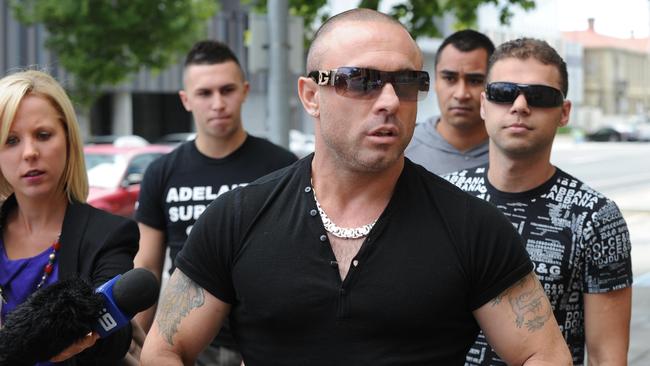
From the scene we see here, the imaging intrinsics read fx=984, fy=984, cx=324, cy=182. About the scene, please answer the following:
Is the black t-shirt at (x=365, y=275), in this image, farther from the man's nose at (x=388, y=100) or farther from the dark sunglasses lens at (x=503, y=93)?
the dark sunglasses lens at (x=503, y=93)

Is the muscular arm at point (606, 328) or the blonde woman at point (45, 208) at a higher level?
the blonde woman at point (45, 208)

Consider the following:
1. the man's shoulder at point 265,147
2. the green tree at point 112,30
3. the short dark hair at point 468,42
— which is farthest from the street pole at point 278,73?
the green tree at point 112,30

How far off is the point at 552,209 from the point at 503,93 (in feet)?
1.59

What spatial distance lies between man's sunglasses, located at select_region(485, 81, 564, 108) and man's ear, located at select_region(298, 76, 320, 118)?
1.16 metres

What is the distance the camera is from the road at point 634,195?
8477 mm

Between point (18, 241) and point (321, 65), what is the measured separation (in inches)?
49.2

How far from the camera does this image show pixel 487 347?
3.36 meters

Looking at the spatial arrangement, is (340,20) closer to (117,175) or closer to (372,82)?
(372,82)

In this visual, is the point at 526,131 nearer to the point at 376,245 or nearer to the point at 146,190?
the point at 376,245

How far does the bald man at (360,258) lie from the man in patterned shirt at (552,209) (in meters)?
0.92

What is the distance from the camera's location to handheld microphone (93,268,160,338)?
2201 millimetres

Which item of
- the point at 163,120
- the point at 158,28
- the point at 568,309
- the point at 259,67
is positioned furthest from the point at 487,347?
the point at 163,120

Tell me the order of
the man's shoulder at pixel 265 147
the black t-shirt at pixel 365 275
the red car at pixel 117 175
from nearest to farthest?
the black t-shirt at pixel 365 275
the man's shoulder at pixel 265 147
the red car at pixel 117 175

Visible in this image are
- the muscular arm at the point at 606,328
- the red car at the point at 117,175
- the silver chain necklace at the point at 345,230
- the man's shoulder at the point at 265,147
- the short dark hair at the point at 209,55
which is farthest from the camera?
the red car at the point at 117,175
